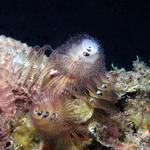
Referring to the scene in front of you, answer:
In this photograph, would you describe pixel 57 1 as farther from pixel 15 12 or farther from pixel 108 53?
pixel 108 53

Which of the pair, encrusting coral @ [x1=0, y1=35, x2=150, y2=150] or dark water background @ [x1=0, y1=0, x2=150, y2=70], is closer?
encrusting coral @ [x1=0, y1=35, x2=150, y2=150]

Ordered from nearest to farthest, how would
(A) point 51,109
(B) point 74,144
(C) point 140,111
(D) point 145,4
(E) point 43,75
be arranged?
(A) point 51,109 → (B) point 74,144 → (E) point 43,75 → (C) point 140,111 → (D) point 145,4

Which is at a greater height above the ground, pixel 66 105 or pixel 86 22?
pixel 86 22

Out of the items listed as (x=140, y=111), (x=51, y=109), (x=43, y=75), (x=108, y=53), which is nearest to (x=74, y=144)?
(x=51, y=109)

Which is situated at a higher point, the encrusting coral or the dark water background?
the dark water background

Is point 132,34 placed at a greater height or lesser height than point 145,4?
lesser
